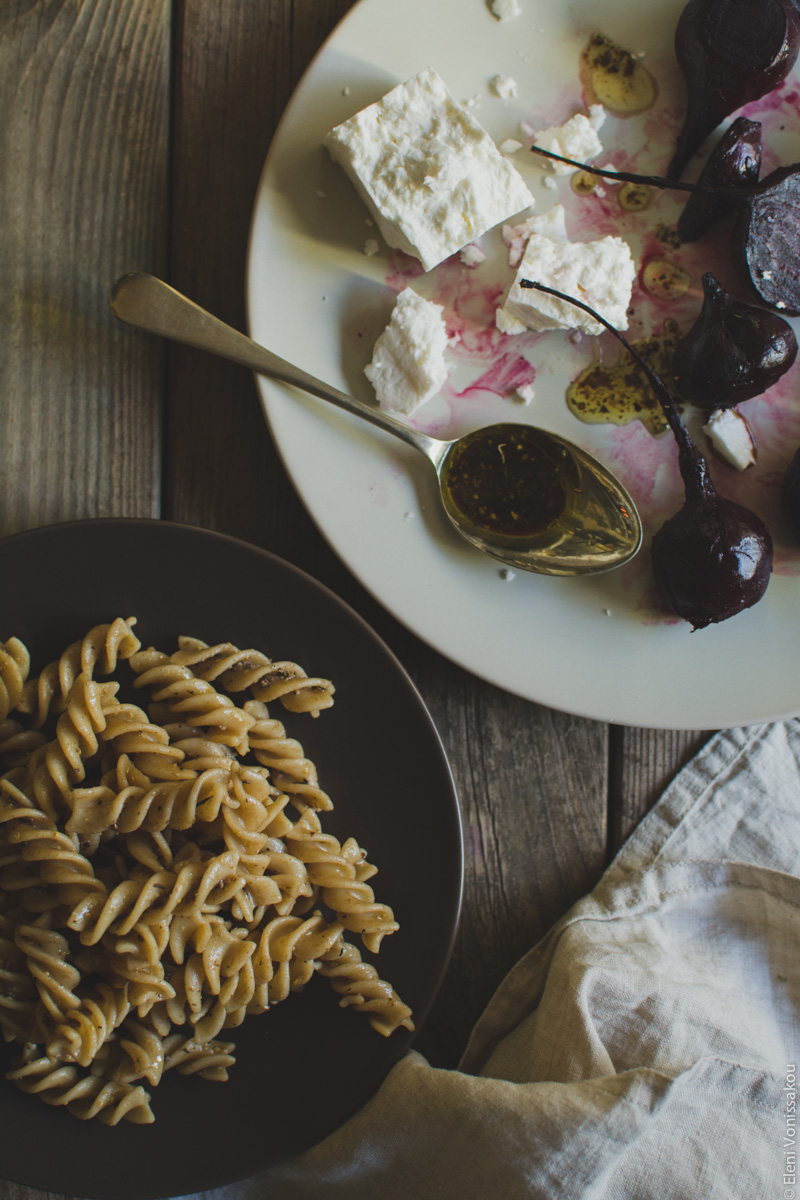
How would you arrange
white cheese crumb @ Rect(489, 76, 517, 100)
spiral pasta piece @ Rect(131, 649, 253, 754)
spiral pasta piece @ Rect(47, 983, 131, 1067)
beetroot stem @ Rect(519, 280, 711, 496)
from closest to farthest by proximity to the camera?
1. spiral pasta piece @ Rect(47, 983, 131, 1067)
2. spiral pasta piece @ Rect(131, 649, 253, 754)
3. beetroot stem @ Rect(519, 280, 711, 496)
4. white cheese crumb @ Rect(489, 76, 517, 100)

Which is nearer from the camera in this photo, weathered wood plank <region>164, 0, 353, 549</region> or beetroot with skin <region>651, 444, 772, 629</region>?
beetroot with skin <region>651, 444, 772, 629</region>

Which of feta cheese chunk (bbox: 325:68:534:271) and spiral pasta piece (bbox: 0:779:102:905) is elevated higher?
feta cheese chunk (bbox: 325:68:534:271)

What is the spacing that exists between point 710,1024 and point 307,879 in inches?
32.2

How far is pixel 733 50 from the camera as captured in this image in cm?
146

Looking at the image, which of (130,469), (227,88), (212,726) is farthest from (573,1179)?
(227,88)

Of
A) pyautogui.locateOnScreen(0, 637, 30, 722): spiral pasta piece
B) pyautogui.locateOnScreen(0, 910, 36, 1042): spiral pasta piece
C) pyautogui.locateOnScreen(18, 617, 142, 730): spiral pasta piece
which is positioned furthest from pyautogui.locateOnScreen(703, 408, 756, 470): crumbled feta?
pyautogui.locateOnScreen(0, 910, 36, 1042): spiral pasta piece

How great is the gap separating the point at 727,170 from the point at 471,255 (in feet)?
1.68

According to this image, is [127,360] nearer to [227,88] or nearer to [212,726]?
[227,88]

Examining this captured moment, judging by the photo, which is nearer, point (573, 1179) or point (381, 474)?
point (573, 1179)

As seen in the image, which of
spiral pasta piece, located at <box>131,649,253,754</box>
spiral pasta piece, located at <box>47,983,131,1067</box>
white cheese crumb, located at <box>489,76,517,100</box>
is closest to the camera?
spiral pasta piece, located at <box>47,983,131,1067</box>

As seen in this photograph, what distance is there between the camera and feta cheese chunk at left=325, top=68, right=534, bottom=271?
1.45 m

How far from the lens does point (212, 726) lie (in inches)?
57.2

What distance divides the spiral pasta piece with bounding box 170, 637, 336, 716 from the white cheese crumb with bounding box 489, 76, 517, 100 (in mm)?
1202

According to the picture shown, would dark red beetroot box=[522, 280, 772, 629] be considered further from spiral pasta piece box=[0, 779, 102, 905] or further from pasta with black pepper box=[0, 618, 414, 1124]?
spiral pasta piece box=[0, 779, 102, 905]
